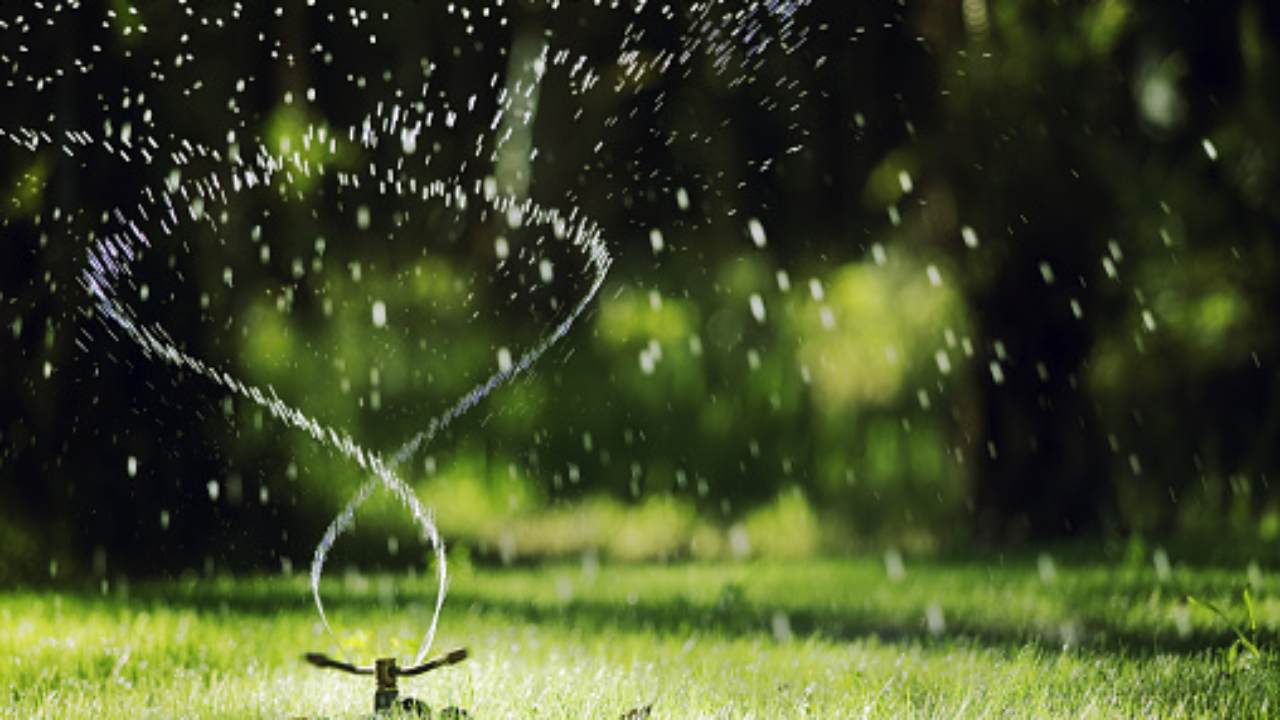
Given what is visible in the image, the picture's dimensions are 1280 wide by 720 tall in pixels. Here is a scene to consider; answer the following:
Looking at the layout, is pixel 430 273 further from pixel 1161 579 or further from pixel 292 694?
pixel 292 694

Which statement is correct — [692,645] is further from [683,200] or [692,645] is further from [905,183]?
[905,183]

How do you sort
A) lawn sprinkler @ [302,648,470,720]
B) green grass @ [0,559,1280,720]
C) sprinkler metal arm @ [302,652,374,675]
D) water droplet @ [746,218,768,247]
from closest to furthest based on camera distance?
sprinkler metal arm @ [302,652,374,675] → lawn sprinkler @ [302,648,470,720] → green grass @ [0,559,1280,720] → water droplet @ [746,218,768,247]

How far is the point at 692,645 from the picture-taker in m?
4.55

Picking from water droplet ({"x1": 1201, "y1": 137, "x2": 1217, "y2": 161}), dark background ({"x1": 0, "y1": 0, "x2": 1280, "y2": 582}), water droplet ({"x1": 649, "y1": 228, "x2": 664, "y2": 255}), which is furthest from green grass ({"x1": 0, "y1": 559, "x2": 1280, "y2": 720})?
water droplet ({"x1": 1201, "y1": 137, "x2": 1217, "y2": 161})

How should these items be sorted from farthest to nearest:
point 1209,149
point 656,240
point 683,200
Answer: point 656,240 < point 683,200 < point 1209,149

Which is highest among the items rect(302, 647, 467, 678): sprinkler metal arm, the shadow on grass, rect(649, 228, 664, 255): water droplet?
rect(649, 228, 664, 255): water droplet

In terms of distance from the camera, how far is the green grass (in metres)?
3.39

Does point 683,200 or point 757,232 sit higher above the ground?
point 683,200

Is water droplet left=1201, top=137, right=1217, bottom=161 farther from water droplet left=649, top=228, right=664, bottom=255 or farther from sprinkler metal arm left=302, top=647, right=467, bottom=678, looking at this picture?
sprinkler metal arm left=302, top=647, right=467, bottom=678

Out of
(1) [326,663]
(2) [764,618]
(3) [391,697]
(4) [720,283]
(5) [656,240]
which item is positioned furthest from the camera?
(4) [720,283]

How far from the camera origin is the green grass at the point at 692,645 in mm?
3393

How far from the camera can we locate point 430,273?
850 centimetres

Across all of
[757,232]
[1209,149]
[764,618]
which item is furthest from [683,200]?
[764,618]

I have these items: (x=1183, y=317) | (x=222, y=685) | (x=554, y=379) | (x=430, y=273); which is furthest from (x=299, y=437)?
(x=1183, y=317)
